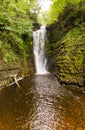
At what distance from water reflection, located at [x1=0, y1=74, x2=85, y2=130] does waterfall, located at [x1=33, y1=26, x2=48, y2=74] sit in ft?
19.2

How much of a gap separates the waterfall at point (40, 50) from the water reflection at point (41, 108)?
5851 mm

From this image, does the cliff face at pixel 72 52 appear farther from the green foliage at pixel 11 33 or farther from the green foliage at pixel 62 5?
the green foliage at pixel 11 33

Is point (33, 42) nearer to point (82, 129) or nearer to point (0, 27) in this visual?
point (0, 27)

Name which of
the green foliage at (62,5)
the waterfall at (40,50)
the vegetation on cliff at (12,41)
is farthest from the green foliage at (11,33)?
the green foliage at (62,5)

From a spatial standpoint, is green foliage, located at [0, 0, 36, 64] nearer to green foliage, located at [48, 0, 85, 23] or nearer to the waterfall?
the waterfall

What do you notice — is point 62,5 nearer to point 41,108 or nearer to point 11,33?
point 11,33

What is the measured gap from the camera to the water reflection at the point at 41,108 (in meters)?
6.20

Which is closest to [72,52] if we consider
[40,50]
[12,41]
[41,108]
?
[12,41]

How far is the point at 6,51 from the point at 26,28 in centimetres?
405

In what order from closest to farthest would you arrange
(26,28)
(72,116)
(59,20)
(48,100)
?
1. (72,116)
2. (48,100)
3. (26,28)
4. (59,20)

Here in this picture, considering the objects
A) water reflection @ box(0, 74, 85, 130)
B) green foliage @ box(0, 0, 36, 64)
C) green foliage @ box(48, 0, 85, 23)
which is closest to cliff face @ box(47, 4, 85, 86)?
green foliage @ box(48, 0, 85, 23)

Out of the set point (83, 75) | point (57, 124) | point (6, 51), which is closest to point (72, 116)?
point (57, 124)

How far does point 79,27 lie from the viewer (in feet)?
44.2

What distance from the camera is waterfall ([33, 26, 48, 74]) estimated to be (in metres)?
16.6
